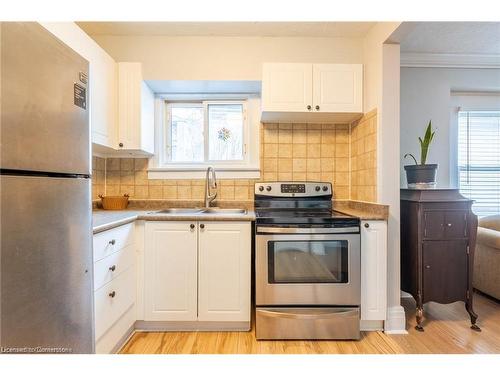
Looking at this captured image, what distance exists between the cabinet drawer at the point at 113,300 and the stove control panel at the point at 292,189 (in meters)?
1.22

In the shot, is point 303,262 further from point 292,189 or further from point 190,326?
point 190,326

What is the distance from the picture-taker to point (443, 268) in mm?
1854

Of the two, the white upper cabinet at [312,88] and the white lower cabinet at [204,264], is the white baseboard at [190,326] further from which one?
the white upper cabinet at [312,88]

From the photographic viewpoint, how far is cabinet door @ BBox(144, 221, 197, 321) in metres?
1.80

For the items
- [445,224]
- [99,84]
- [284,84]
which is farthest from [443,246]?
[99,84]

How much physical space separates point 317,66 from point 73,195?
1.93 meters

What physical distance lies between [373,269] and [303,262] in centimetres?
54

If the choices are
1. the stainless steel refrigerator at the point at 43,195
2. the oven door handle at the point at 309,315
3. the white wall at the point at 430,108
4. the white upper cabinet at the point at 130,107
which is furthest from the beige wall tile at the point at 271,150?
the stainless steel refrigerator at the point at 43,195

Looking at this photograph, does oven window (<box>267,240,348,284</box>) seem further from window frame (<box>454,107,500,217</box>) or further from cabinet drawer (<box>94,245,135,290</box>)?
window frame (<box>454,107,500,217</box>)

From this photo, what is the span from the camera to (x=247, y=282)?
179cm

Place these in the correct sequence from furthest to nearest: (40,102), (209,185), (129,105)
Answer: (209,185)
(129,105)
(40,102)

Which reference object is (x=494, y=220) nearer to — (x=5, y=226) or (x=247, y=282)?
(x=247, y=282)

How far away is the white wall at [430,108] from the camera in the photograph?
2.51 m

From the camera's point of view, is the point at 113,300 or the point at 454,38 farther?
the point at 454,38
